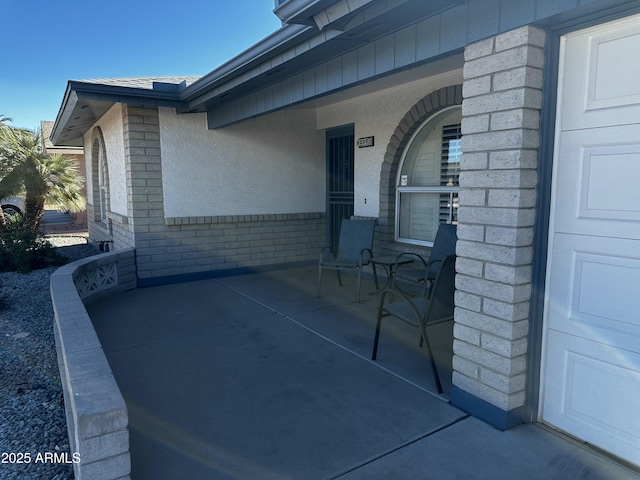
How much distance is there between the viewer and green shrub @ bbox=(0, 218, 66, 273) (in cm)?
753

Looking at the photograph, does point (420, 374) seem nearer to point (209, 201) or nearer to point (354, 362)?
point (354, 362)

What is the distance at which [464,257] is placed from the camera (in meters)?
2.71

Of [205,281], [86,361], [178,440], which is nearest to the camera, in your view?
[86,361]

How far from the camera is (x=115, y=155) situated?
7523 mm

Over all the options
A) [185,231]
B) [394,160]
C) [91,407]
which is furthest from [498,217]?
[185,231]

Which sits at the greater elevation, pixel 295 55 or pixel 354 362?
pixel 295 55

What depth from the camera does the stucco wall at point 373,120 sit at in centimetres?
573

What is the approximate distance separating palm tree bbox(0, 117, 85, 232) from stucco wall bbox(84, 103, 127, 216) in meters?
2.02

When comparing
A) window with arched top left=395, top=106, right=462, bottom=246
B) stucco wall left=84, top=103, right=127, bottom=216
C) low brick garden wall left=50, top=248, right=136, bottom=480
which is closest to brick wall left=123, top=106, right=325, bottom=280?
stucco wall left=84, top=103, right=127, bottom=216

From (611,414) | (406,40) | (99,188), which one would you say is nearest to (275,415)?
(611,414)

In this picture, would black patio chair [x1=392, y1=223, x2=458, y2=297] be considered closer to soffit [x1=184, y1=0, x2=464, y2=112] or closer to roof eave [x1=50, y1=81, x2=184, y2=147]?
soffit [x1=184, y1=0, x2=464, y2=112]

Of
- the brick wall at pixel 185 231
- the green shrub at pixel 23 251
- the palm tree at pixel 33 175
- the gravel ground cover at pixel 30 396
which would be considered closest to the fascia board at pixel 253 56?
the brick wall at pixel 185 231

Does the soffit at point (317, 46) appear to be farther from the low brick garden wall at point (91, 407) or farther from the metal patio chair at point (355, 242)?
the low brick garden wall at point (91, 407)

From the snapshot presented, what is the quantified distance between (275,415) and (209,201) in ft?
15.3
